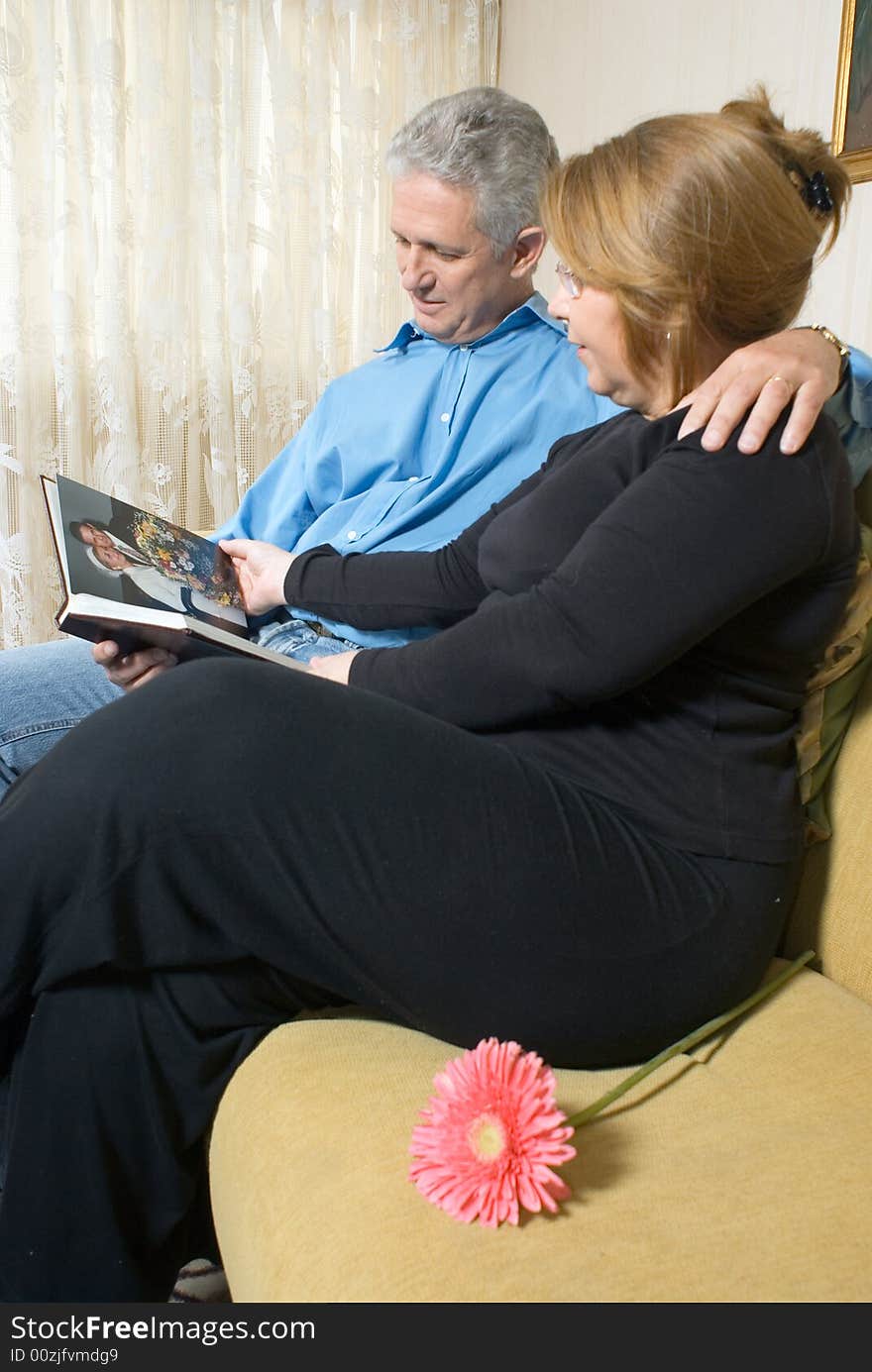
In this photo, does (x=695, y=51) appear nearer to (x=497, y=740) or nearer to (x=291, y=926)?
(x=497, y=740)

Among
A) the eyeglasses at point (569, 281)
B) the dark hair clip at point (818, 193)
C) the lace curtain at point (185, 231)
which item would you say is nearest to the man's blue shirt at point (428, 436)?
the eyeglasses at point (569, 281)

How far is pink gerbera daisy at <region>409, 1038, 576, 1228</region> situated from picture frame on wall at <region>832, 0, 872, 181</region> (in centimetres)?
186

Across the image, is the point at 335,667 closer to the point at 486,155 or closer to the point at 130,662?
the point at 130,662

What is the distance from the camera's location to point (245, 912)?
2.96 feet

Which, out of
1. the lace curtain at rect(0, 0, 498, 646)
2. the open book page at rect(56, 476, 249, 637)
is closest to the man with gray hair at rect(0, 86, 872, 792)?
the open book page at rect(56, 476, 249, 637)

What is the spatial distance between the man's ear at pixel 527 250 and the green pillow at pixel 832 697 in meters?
0.74

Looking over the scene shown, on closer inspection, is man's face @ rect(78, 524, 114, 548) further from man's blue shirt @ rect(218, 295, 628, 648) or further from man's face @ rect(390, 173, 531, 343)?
man's face @ rect(390, 173, 531, 343)

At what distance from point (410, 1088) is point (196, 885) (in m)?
0.22

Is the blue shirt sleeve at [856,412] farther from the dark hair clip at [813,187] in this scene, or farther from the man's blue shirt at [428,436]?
the man's blue shirt at [428,436]

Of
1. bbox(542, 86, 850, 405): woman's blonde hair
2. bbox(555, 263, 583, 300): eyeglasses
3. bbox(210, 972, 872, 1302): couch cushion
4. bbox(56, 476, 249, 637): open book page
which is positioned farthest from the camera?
bbox(56, 476, 249, 637): open book page

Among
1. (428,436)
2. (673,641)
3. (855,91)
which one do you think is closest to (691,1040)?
(673,641)

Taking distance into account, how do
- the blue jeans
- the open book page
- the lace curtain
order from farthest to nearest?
the lace curtain < the blue jeans < the open book page

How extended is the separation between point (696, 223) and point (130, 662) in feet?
2.39

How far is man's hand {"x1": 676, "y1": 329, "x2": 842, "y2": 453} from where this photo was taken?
0.93 metres
